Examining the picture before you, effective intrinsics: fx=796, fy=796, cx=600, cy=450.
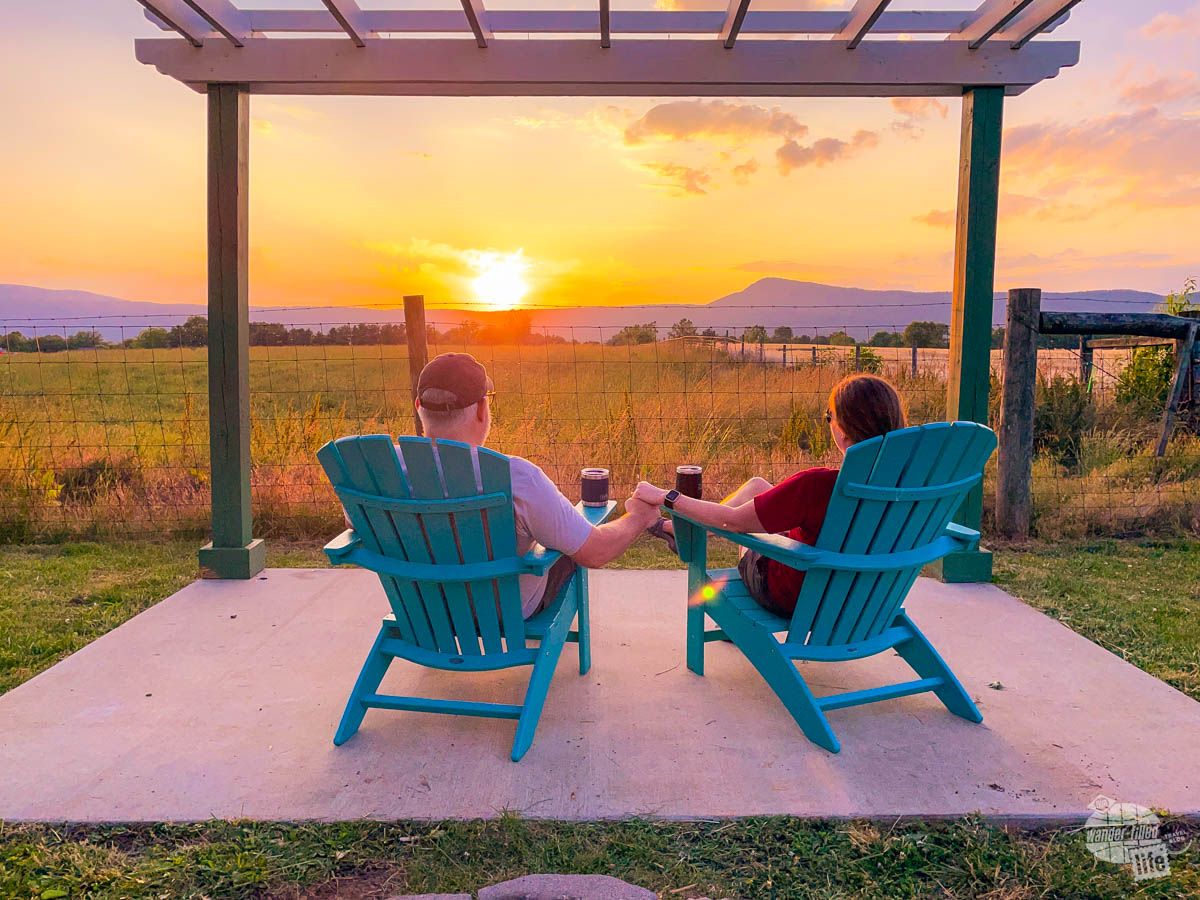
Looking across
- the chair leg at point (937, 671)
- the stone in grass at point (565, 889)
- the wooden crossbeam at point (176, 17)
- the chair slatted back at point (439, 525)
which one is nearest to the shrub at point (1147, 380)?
the chair leg at point (937, 671)

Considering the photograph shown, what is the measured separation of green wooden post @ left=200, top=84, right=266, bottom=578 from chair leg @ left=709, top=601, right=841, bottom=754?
9.31ft

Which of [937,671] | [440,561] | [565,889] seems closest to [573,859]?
[565,889]

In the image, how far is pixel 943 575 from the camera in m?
4.21

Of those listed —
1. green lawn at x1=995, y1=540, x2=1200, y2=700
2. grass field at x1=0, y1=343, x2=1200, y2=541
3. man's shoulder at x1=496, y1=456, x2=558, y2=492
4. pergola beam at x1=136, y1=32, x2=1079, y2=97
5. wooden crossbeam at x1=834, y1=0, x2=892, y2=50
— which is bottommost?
green lawn at x1=995, y1=540, x2=1200, y2=700

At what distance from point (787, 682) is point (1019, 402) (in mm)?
3155

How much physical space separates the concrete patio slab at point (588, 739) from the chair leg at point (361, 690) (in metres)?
0.05

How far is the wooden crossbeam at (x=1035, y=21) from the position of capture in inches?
134

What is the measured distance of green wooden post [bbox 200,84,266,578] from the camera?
4.05 metres

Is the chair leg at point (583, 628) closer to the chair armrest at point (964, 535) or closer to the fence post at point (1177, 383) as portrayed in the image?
the chair armrest at point (964, 535)

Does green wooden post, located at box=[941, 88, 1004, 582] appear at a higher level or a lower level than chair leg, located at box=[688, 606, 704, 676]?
higher

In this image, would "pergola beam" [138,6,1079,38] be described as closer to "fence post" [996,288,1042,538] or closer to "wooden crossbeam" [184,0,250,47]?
"wooden crossbeam" [184,0,250,47]

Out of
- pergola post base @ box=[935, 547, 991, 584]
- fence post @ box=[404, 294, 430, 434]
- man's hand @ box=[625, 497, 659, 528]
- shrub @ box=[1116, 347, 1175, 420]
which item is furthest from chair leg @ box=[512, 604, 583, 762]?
shrub @ box=[1116, 347, 1175, 420]

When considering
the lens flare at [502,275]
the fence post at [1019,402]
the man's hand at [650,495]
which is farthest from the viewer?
Answer: the lens flare at [502,275]

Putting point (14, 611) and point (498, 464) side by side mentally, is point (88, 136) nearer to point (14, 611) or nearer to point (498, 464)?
point (14, 611)
